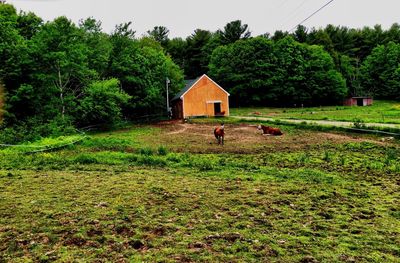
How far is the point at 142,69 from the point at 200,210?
3372 cm

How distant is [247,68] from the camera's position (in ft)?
190

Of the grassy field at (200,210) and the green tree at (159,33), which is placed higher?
the green tree at (159,33)

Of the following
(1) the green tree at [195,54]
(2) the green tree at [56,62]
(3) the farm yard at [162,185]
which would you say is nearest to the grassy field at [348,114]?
(3) the farm yard at [162,185]

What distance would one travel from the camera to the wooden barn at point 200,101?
40.7 m

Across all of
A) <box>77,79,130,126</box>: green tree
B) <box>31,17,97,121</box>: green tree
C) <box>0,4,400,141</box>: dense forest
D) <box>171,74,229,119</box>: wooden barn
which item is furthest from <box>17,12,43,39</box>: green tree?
<box>171,74,229,119</box>: wooden barn

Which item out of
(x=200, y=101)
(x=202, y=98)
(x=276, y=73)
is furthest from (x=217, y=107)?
(x=276, y=73)

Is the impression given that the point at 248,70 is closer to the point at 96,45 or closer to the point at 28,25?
the point at 96,45

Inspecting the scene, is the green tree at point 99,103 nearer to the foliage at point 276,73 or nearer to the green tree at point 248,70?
the green tree at point 248,70

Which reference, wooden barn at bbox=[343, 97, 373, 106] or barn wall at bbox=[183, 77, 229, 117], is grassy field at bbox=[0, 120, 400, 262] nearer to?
barn wall at bbox=[183, 77, 229, 117]

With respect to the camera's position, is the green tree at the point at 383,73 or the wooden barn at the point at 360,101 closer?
the wooden barn at the point at 360,101

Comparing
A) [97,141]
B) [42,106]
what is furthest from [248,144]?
[42,106]

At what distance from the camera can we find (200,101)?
41.8 metres

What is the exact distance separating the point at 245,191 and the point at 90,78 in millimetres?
25706

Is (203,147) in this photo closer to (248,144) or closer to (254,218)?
(248,144)
